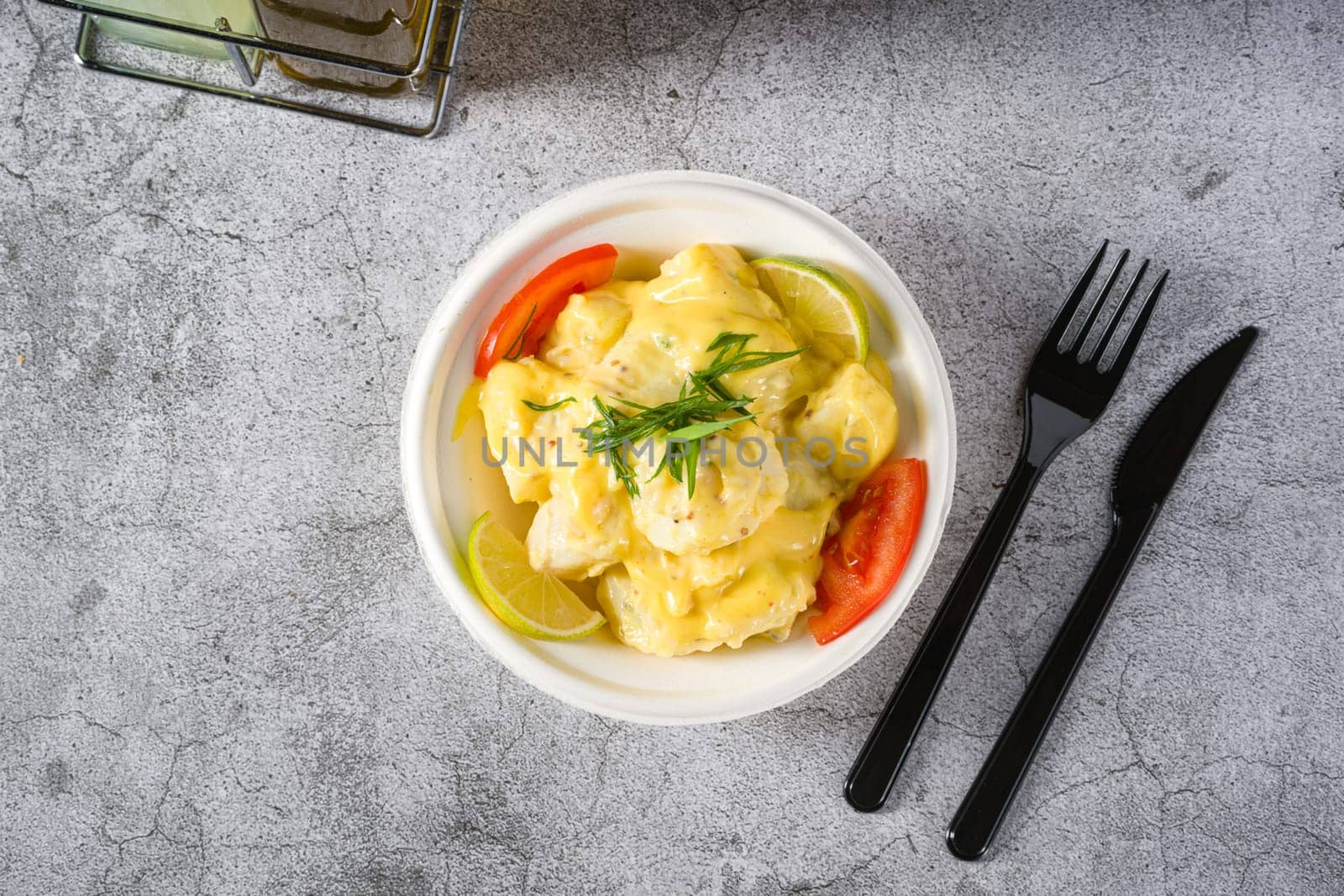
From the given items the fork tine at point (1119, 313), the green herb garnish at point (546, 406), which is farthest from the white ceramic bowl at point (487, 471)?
the fork tine at point (1119, 313)

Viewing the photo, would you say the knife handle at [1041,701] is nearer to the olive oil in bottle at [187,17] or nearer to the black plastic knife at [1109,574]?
the black plastic knife at [1109,574]

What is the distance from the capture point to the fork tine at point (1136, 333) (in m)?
1.74

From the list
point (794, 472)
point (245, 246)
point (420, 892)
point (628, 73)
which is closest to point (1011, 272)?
point (794, 472)

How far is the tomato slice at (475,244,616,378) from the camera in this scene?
59.3 inches

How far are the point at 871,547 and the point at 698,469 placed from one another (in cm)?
34

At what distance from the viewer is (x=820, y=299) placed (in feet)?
4.97

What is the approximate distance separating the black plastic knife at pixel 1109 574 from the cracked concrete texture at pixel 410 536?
0.05 metres

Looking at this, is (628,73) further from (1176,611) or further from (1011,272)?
(1176,611)

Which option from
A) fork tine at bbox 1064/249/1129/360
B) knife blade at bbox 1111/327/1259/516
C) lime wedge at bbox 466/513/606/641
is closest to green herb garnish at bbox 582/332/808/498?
lime wedge at bbox 466/513/606/641

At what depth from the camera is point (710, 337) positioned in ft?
4.64

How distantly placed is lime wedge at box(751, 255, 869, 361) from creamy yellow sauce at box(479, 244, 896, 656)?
0.03 m

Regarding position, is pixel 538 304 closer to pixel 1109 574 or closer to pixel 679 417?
pixel 679 417

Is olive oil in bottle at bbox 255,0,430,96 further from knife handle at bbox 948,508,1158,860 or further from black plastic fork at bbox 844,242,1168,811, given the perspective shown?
knife handle at bbox 948,508,1158,860

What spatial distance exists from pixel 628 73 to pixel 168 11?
0.79 m
